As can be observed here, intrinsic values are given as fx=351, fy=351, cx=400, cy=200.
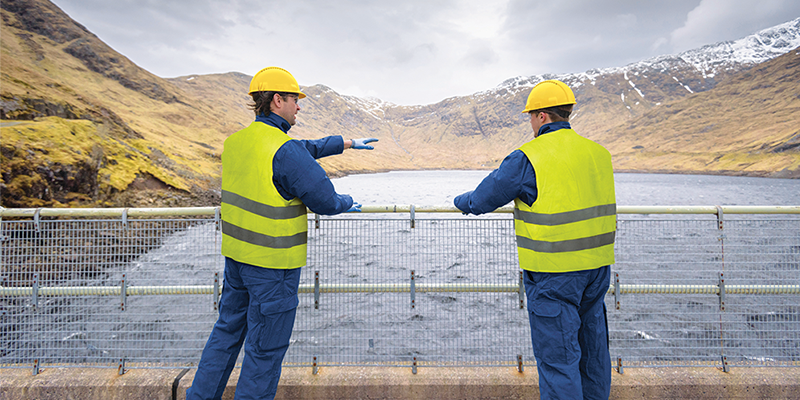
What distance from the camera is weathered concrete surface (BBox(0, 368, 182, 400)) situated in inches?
112


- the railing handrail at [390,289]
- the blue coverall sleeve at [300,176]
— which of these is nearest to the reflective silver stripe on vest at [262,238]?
the blue coverall sleeve at [300,176]

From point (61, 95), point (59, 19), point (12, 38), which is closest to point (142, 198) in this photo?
point (61, 95)

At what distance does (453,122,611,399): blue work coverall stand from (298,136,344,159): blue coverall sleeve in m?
1.07

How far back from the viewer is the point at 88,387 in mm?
2877

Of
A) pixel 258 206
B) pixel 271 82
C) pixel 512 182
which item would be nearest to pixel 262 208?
pixel 258 206

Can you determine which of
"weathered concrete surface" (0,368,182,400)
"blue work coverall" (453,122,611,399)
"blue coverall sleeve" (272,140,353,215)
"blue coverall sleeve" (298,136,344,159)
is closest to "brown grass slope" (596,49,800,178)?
"blue work coverall" (453,122,611,399)

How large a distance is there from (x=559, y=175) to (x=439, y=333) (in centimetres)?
Answer: 568

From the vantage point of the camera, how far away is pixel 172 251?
325 centimetres

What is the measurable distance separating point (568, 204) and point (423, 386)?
187 cm

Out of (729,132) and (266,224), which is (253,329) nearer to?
(266,224)

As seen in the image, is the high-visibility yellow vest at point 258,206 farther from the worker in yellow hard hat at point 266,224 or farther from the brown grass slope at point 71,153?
the brown grass slope at point 71,153

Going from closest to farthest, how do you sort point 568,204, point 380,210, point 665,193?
1. point 568,204
2. point 380,210
3. point 665,193

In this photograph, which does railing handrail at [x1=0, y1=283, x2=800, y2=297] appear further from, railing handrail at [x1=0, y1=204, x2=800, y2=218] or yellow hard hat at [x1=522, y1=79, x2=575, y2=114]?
yellow hard hat at [x1=522, y1=79, x2=575, y2=114]

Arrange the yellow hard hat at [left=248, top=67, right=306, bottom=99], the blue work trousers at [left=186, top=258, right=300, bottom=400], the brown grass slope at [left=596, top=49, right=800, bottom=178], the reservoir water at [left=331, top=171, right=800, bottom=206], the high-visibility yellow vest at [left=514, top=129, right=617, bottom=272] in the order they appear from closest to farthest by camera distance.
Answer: the high-visibility yellow vest at [left=514, top=129, right=617, bottom=272]
the blue work trousers at [left=186, top=258, right=300, bottom=400]
the yellow hard hat at [left=248, top=67, right=306, bottom=99]
the reservoir water at [left=331, top=171, right=800, bottom=206]
the brown grass slope at [left=596, top=49, right=800, bottom=178]
